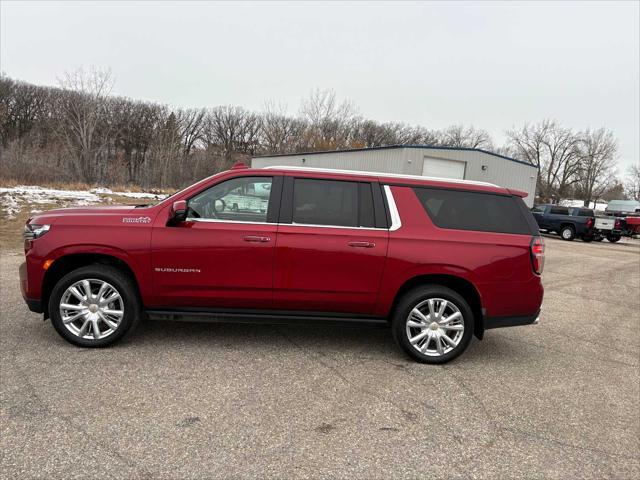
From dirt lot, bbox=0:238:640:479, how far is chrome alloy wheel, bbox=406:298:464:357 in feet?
0.75

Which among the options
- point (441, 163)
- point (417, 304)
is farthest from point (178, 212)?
point (441, 163)

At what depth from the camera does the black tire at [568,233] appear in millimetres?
24016

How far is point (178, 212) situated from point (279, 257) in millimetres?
1013

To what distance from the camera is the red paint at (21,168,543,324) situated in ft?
13.9

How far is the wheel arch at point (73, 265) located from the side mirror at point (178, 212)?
62cm

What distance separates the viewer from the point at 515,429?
3.34 m

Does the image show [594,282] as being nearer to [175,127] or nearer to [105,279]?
[105,279]

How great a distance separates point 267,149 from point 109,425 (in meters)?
61.6

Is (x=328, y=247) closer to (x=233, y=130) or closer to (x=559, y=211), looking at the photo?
(x=559, y=211)

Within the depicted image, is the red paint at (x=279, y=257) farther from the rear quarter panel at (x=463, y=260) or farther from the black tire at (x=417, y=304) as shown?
the black tire at (x=417, y=304)

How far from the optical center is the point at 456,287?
15.0ft

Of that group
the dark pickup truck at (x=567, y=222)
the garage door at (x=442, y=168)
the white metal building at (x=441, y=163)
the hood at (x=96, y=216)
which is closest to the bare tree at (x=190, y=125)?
the white metal building at (x=441, y=163)

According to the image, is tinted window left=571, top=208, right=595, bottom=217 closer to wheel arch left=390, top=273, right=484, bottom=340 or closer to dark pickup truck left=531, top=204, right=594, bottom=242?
dark pickup truck left=531, top=204, right=594, bottom=242

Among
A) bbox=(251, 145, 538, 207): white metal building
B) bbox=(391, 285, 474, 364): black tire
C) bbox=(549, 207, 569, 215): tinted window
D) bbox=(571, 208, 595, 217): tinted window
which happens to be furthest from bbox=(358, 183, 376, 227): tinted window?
bbox=(549, 207, 569, 215): tinted window
